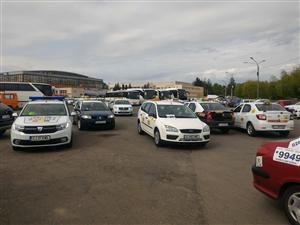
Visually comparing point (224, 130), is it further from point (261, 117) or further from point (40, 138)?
point (40, 138)

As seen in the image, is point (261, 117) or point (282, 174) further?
point (261, 117)

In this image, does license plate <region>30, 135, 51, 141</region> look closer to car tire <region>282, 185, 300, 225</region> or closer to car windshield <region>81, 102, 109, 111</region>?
car windshield <region>81, 102, 109, 111</region>

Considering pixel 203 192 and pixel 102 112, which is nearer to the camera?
pixel 203 192

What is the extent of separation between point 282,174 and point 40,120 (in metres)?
7.41

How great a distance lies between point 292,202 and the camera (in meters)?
4.03

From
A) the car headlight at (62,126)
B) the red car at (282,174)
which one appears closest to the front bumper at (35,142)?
the car headlight at (62,126)

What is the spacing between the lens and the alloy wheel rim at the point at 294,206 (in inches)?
156

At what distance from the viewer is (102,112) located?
15102 millimetres

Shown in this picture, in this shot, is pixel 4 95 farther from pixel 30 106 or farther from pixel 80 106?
pixel 30 106

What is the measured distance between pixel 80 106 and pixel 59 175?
32.7 feet

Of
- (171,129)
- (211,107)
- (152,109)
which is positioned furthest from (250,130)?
(171,129)

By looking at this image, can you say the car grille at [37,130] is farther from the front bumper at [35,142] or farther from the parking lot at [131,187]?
the parking lot at [131,187]

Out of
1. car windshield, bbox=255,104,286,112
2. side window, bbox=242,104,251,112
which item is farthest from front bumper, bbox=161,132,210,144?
side window, bbox=242,104,251,112

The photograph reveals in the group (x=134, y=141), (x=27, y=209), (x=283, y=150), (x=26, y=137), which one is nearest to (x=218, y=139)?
(x=134, y=141)
